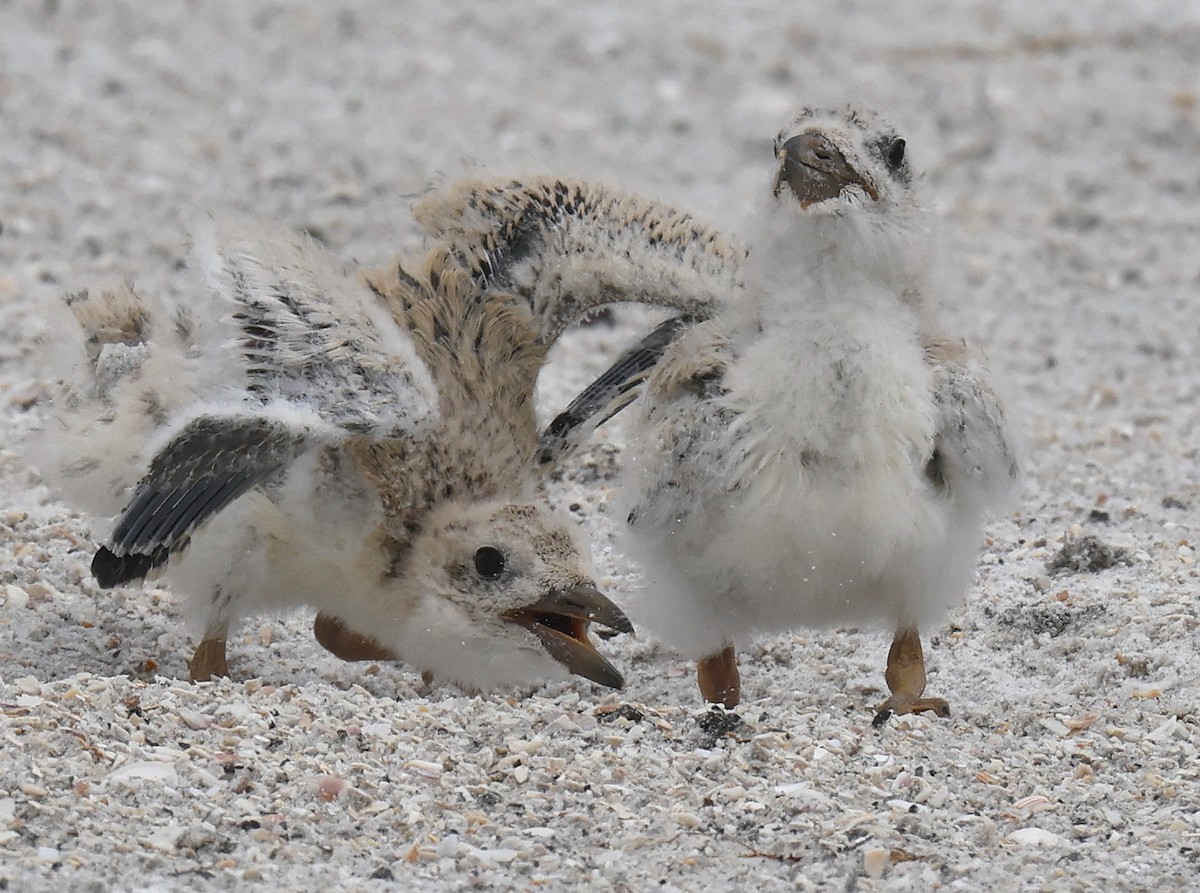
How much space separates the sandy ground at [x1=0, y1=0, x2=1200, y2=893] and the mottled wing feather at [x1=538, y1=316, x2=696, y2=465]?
20.8 inches

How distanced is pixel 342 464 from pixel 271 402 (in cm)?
31

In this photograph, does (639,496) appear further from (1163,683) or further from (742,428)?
(1163,683)

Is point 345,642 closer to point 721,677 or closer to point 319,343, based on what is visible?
point 319,343

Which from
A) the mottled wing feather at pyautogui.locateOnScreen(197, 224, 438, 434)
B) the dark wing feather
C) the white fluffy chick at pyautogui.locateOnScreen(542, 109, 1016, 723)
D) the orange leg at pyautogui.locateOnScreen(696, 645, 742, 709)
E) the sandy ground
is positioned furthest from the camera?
the orange leg at pyautogui.locateOnScreen(696, 645, 742, 709)

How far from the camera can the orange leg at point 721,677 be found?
16.0 ft

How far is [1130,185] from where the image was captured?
10.1 metres

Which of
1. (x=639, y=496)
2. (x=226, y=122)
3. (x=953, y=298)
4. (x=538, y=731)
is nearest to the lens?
(x=538, y=731)

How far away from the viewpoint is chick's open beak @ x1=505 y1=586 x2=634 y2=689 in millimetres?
4691

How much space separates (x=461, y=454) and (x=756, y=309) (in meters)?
0.90

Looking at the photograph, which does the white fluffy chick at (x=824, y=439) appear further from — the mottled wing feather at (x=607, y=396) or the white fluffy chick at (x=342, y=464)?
the mottled wing feather at (x=607, y=396)

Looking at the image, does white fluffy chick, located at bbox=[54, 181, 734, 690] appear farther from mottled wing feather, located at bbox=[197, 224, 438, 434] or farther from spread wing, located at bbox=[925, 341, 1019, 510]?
spread wing, located at bbox=[925, 341, 1019, 510]

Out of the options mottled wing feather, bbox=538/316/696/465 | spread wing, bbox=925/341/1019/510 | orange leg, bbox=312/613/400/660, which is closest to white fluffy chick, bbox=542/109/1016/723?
spread wing, bbox=925/341/1019/510

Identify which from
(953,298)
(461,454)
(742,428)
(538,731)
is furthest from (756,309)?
(953,298)

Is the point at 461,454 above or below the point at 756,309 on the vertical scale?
below
